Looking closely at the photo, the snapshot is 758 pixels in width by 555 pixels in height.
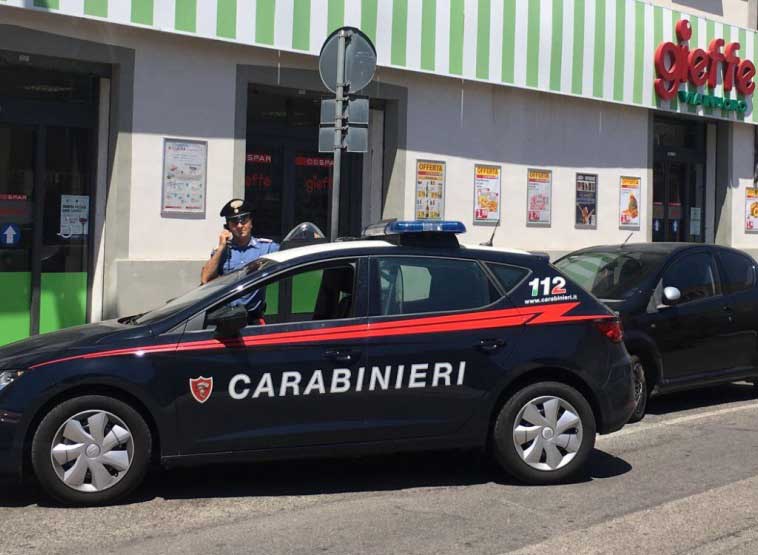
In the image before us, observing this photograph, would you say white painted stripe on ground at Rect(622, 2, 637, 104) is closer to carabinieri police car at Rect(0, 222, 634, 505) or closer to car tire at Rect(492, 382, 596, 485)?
carabinieri police car at Rect(0, 222, 634, 505)

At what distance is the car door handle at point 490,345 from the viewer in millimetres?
6289

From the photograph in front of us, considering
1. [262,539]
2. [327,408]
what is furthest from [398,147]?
[262,539]

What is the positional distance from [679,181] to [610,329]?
42.5 feet

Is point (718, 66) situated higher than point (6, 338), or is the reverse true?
point (718, 66)

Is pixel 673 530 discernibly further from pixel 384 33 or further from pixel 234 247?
pixel 384 33

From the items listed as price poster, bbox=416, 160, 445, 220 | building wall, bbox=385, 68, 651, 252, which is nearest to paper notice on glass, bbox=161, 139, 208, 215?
building wall, bbox=385, 68, 651, 252

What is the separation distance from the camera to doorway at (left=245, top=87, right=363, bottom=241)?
13.1 m

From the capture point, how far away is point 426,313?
20.7 feet

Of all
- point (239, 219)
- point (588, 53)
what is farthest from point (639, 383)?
point (588, 53)

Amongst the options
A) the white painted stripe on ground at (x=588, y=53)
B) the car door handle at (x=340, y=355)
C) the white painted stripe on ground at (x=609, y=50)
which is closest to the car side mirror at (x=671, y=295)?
the car door handle at (x=340, y=355)

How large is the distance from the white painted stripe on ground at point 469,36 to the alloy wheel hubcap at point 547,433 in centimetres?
875

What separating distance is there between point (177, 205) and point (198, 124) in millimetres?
1009

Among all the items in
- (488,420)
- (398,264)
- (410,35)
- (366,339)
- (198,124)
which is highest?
(410,35)

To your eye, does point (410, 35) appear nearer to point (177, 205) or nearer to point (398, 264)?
point (177, 205)
